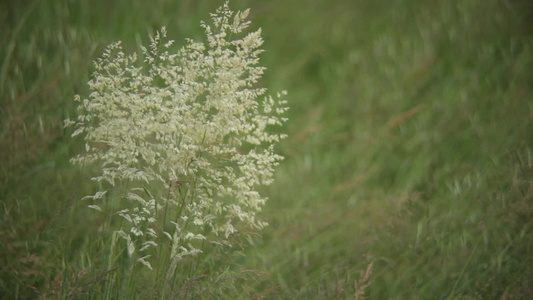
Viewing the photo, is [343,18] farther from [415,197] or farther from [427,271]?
[427,271]

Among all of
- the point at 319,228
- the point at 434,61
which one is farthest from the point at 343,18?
the point at 319,228

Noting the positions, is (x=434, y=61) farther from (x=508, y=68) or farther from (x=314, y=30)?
(x=314, y=30)

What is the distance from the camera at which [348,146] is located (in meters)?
3.14

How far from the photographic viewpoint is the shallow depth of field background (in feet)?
6.82

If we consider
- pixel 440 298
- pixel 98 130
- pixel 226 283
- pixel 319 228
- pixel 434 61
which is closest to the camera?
pixel 98 130

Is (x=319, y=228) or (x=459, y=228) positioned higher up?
(x=319, y=228)

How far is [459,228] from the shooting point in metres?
2.41

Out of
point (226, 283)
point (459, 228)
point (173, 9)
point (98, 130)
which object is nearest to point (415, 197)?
point (459, 228)

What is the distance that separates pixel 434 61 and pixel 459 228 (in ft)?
4.84

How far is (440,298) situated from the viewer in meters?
2.06

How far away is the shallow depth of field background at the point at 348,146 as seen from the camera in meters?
2.08

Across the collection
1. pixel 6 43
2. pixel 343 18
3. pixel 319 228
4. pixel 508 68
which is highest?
pixel 343 18

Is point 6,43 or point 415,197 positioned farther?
point 6,43

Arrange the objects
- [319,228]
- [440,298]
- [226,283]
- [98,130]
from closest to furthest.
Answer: [98,130] → [226,283] → [440,298] → [319,228]
